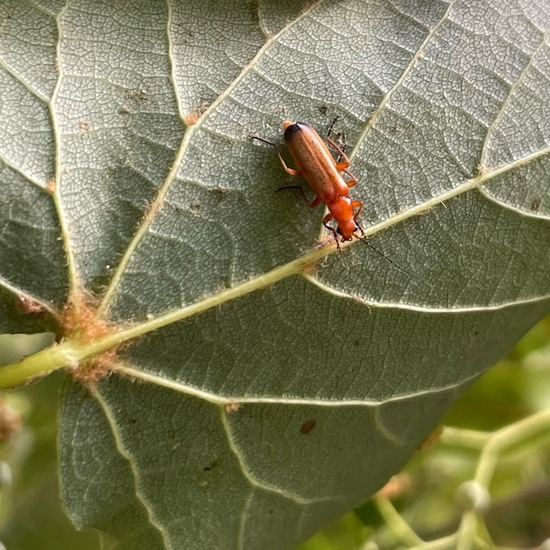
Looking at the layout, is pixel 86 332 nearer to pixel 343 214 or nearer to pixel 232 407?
pixel 232 407

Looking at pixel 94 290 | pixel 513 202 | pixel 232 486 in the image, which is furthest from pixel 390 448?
pixel 94 290

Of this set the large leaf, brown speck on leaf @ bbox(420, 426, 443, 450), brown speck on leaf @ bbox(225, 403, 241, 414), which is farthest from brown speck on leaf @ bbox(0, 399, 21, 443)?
brown speck on leaf @ bbox(420, 426, 443, 450)

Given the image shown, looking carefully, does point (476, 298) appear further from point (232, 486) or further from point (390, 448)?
point (232, 486)

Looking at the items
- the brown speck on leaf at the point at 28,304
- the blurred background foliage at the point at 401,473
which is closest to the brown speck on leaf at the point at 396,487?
the blurred background foliage at the point at 401,473

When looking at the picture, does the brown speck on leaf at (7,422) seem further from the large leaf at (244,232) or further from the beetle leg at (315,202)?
the beetle leg at (315,202)

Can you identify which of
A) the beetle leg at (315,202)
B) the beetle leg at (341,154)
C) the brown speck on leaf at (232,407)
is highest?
the beetle leg at (341,154)

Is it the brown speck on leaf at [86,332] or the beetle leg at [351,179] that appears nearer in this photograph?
the brown speck on leaf at [86,332]
